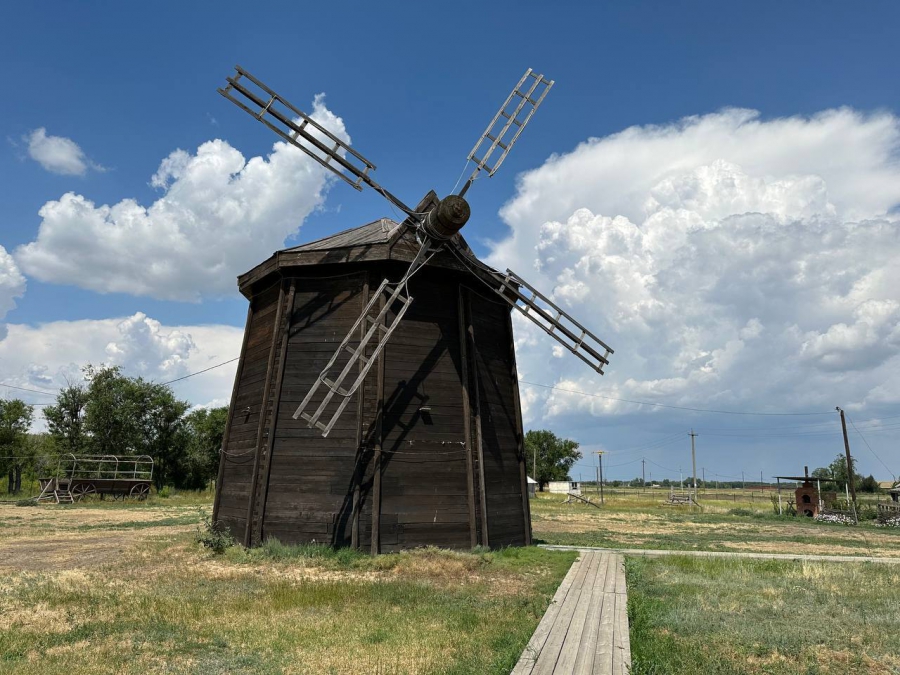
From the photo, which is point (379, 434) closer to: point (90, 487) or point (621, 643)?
point (621, 643)

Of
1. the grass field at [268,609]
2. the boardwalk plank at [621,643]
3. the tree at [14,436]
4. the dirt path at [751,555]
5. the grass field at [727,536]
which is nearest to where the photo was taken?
the boardwalk plank at [621,643]

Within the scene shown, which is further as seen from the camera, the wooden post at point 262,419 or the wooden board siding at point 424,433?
the wooden post at point 262,419

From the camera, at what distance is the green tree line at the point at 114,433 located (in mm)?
49375

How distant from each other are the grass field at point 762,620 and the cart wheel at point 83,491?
34805 mm

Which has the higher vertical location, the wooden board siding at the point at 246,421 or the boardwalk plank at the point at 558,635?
the wooden board siding at the point at 246,421

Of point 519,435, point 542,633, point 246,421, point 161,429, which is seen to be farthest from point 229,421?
point 161,429

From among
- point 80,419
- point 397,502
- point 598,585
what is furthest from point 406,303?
point 80,419

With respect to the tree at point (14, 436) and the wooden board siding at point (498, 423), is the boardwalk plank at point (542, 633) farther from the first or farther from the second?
the tree at point (14, 436)

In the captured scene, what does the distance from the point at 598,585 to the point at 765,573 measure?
15.0ft

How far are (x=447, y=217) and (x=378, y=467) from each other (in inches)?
222

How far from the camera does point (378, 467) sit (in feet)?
43.5

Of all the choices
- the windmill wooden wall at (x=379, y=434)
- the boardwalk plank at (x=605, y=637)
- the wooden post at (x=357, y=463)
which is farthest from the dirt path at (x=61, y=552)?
the boardwalk plank at (x=605, y=637)

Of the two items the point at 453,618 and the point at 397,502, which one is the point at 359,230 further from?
the point at 453,618

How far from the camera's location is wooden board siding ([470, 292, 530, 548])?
14656mm
